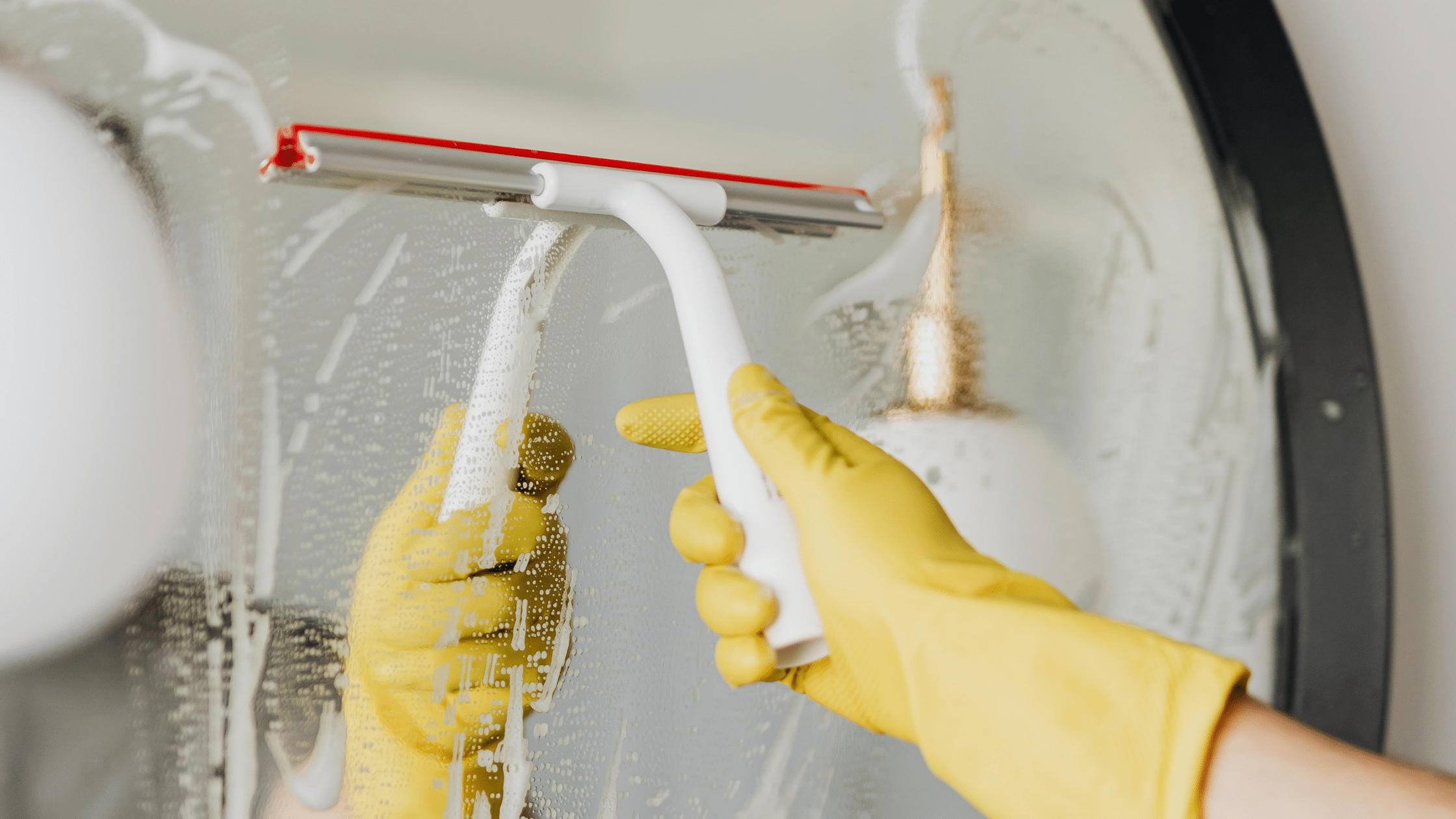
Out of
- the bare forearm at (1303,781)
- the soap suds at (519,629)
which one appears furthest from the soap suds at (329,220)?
the bare forearm at (1303,781)

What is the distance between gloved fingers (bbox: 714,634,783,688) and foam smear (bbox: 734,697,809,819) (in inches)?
7.6

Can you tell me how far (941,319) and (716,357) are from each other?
263 millimetres

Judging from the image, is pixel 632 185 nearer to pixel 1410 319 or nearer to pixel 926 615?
pixel 926 615

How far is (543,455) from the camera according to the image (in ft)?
1.65

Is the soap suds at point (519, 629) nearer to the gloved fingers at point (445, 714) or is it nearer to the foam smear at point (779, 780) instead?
the gloved fingers at point (445, 714)

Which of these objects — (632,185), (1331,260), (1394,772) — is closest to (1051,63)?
(1331,260)

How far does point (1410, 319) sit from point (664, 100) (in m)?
0.70

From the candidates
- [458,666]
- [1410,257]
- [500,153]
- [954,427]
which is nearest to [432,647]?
[458,666]

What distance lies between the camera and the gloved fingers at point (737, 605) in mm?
404

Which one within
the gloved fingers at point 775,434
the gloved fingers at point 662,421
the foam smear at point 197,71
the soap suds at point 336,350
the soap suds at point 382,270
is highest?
the foam smear at point 197,71

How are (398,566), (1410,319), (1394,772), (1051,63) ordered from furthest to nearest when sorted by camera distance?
1. (1410,319)
2. (1051,63)
3. (398,566)
4. (1394,772)

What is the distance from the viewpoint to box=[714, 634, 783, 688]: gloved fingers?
0.41 m

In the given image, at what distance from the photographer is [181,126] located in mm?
416

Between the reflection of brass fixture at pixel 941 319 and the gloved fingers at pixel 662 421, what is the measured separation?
194mm
